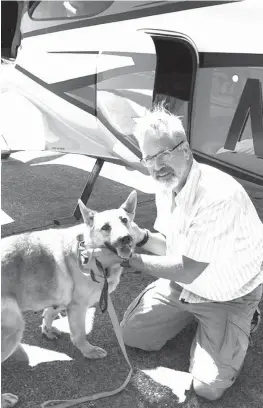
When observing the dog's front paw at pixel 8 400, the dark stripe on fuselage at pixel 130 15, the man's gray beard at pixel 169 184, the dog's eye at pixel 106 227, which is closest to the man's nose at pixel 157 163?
the man's gray beard at pixel 169 184

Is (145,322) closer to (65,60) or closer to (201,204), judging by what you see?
(201,204)

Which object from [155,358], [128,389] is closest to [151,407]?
[128,389]

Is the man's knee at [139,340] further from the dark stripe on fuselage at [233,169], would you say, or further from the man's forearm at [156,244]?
the dark stripe on fuselage at [233,169]

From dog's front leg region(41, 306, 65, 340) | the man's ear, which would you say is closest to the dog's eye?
the man's ear

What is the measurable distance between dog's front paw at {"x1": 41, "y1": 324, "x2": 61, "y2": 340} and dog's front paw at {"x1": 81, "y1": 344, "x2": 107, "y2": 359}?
27 centimetres

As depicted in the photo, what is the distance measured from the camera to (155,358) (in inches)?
112

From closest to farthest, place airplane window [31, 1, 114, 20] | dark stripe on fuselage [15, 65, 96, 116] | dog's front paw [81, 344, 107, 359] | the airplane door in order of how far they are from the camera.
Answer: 1. dog's front paw [81, 344, 107, 359]
2. the airplane door
3. airplane window [31, 1, 114, 20]
4. dark stripe on fuselage [15, 65, 96, 116]

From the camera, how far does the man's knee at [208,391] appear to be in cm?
249

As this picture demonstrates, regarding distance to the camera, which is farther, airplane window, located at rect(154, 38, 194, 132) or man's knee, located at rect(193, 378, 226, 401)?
airplane window, located at rect(154, 38, 194, 132)

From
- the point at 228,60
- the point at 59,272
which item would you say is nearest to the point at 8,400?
the point at 59,272

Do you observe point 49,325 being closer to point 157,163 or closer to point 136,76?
point 157,163

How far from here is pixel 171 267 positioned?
250 centimetres

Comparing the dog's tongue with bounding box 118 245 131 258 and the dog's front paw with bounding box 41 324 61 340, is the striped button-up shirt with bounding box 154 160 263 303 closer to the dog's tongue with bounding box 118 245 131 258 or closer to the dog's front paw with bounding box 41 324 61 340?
the dog's tongue with bounding box 118 245 131 258

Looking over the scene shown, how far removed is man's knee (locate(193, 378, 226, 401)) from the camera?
249cm
